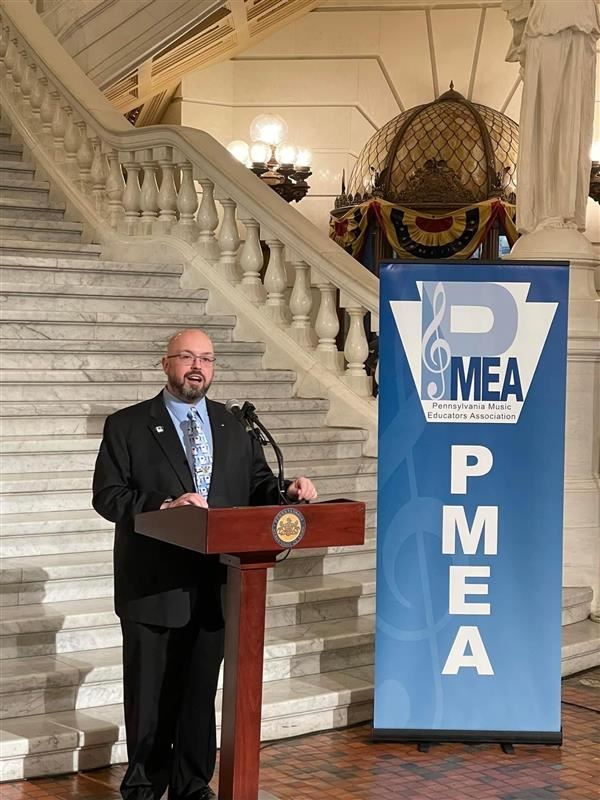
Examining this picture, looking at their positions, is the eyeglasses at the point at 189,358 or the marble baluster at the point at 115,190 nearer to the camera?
the eyeglasses at the point at 189,358

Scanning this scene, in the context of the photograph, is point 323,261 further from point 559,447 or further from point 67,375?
point 559,447

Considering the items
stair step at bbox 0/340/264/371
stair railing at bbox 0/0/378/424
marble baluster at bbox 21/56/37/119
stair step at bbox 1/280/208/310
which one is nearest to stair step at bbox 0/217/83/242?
stair railing at bbox 0/0/378/424

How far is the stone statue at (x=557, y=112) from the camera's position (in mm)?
6938

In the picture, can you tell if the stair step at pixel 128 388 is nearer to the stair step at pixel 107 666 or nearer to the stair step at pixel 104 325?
the stair step at pixel 104 325

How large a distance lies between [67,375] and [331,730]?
2.53m

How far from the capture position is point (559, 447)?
530 cm

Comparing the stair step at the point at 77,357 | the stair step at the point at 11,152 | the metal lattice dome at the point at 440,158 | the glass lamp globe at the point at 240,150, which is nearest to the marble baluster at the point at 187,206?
the stair step at the point at 77,357

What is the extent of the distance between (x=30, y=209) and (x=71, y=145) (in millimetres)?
508

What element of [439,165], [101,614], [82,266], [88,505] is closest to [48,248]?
[82,266]

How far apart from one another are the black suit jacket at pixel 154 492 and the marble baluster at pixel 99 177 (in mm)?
5087

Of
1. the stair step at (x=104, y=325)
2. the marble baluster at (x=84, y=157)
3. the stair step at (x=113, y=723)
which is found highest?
the marble baluster at (x=84, y=157)

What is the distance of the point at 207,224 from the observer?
8.49m

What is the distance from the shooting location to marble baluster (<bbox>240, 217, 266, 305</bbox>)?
8195 mm

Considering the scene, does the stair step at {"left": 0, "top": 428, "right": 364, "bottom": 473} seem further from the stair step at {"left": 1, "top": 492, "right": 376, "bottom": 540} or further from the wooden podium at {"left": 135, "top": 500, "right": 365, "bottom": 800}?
the wooden podium at {"left": 135, "top": 500, "right": 365, "bottom": 800}
